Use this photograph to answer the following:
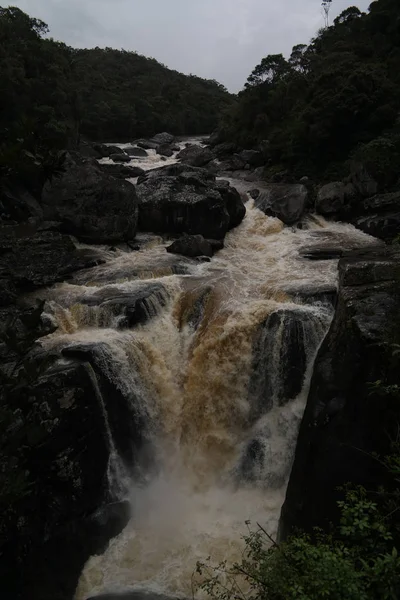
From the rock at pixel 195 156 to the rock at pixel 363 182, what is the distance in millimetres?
15096

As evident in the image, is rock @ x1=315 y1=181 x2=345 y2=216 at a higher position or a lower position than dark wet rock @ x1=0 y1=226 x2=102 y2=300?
higher

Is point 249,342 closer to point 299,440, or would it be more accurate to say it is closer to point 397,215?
point 299,440

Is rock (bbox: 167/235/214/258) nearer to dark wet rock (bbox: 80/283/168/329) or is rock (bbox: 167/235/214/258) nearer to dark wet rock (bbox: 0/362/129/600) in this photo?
dark wet rock (bbox: 80/283/168/329)

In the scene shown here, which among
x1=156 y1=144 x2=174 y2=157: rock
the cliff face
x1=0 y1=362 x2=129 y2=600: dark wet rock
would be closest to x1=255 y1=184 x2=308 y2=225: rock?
the cliff face

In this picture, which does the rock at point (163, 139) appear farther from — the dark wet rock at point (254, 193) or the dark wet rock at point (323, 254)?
the dark wet rock at point (323, 254)

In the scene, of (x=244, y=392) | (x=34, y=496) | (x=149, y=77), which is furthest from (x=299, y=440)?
(x=149, y=77)

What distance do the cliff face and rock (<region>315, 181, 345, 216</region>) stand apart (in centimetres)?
1175

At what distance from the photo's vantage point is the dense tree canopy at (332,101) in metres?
25.1

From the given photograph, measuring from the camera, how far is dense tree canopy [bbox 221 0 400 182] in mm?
25062

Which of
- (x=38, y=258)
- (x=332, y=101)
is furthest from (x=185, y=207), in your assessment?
(x=332, y=101)

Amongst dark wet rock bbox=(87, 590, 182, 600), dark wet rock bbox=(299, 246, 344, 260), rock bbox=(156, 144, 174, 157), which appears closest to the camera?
dark wet rock bbox=(87, 590, 182, 600)

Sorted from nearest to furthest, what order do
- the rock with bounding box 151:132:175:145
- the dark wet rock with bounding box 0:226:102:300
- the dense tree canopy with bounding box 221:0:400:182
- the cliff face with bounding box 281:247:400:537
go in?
the cliff face with bounding box 281:247:400:537, the dark wet rock with bounding box 0:226:102:300, the dense tree canopy with bounding box 221:0:400:182, the rock with bounding box 151:132:175:145

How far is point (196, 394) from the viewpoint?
467 inches

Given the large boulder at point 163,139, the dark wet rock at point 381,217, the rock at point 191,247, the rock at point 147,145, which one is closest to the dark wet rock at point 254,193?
the dark wet rock at point 381,217
